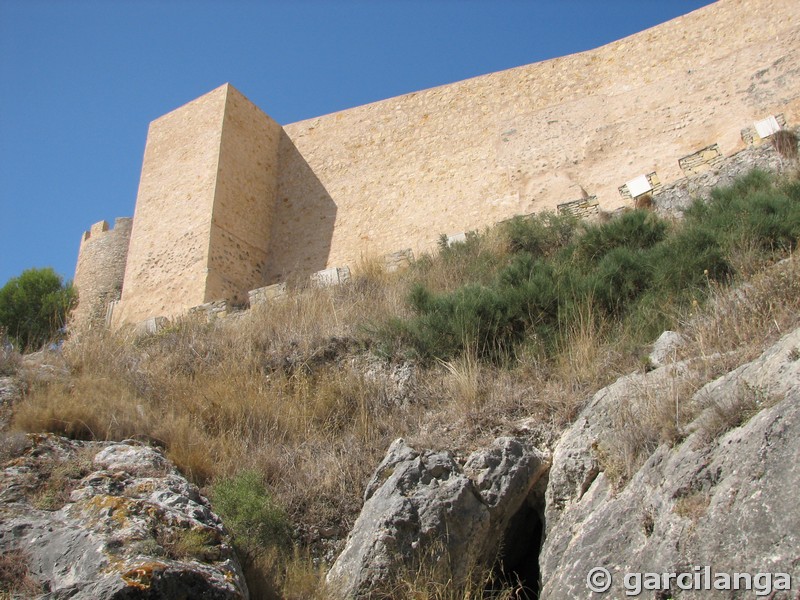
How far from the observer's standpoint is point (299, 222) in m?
14.9

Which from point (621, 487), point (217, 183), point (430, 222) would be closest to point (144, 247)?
point (217, 183)

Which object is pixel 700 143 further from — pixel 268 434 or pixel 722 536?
pixel 722 536

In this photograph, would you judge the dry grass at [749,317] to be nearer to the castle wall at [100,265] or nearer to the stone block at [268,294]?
the stone block at [268,294]

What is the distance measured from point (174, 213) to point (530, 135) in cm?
680

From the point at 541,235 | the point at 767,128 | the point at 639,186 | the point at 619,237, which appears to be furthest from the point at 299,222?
the point at 767,128

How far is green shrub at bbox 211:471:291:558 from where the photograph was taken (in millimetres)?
4035

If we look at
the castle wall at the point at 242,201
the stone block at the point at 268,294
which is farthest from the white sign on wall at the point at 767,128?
the castle wall at the point at 242,201

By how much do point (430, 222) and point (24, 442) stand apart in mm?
9613

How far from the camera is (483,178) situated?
1309cm

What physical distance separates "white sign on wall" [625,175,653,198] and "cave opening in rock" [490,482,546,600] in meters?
6.99

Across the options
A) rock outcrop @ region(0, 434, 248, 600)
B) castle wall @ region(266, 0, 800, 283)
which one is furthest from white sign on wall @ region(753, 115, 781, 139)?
rock outcrop @ region(0, 434, 248, 600)

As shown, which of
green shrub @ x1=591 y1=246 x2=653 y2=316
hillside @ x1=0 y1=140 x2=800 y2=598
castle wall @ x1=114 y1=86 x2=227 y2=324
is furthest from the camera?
castle wall @ x1=114 y1=86 x2=227 y2=324

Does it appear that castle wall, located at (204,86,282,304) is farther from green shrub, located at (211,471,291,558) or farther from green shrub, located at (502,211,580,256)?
green shrub, located at (211,471,291,558)

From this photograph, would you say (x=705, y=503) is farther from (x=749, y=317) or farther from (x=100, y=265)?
(x=100, y=265)
